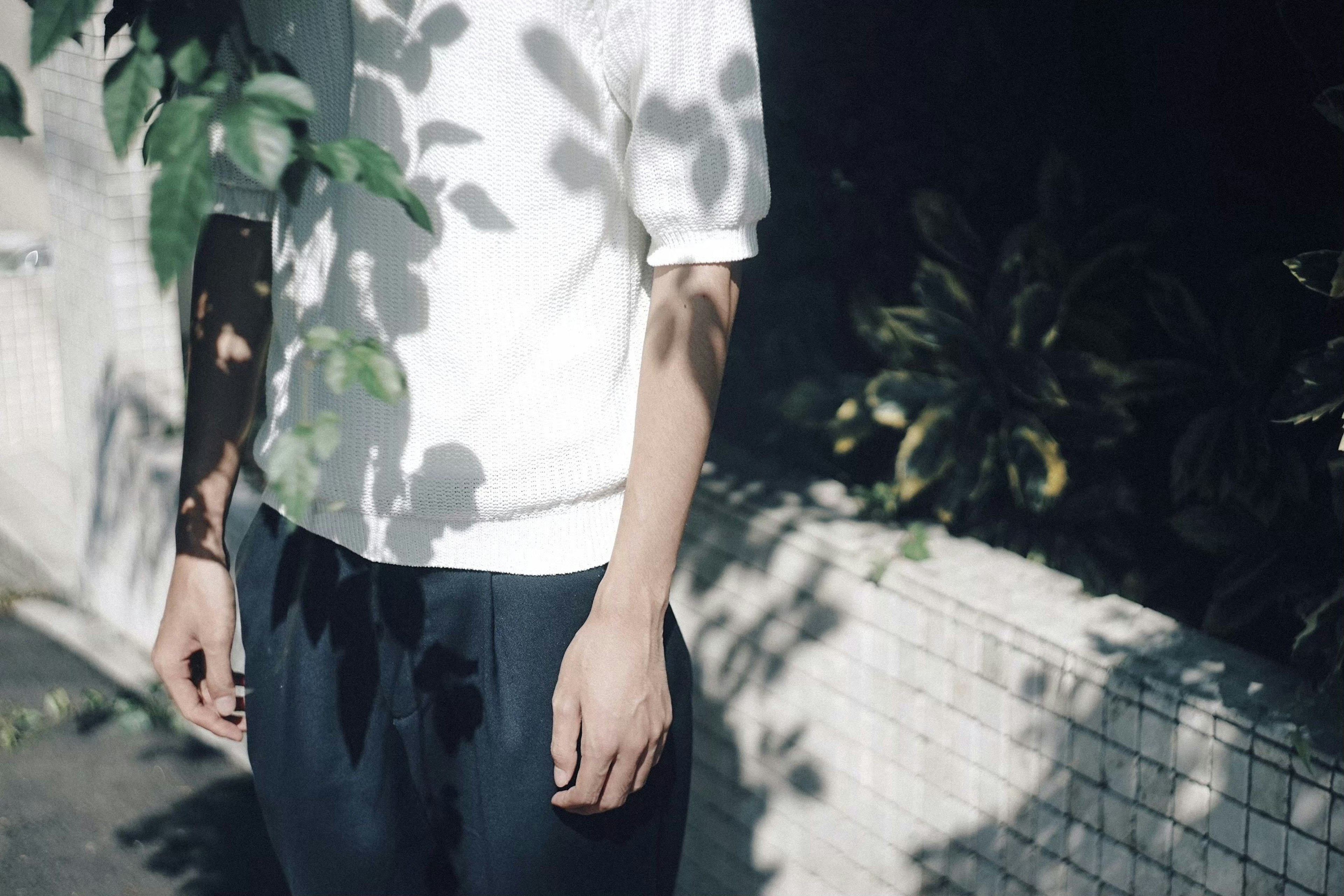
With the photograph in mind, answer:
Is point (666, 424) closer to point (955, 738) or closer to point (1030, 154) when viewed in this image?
point (955, 738)

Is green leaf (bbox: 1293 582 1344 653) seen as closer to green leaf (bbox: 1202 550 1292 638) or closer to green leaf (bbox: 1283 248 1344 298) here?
green leaf (bbox: 1202 550 1292 638)

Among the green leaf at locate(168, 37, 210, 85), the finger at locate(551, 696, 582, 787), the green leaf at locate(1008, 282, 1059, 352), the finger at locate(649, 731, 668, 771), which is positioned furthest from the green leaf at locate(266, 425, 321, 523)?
the green leaf at locate(1008, 282, 1059, 352)

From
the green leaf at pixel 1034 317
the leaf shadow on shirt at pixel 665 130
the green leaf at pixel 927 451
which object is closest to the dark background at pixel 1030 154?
the green leaf at pixel 1034 317

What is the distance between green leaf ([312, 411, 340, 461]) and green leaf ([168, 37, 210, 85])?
0.35m

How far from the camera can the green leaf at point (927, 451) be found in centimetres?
300

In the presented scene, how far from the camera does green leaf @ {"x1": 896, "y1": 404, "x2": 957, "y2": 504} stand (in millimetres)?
3002

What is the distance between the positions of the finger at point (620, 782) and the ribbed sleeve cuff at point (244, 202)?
3.09ft

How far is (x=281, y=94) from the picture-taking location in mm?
1152

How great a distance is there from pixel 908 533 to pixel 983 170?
39.3 inches

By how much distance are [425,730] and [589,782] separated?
323mm

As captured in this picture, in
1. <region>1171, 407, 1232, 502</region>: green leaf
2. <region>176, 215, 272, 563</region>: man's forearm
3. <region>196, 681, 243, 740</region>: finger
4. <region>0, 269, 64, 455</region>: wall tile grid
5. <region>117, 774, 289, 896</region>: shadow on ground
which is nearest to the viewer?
<region>176, 215, 272, 563</region>: man's forearm

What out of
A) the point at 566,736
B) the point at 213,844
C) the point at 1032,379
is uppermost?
the point at 1032,379

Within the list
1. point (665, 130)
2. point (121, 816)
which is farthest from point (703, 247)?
point (121, 816)

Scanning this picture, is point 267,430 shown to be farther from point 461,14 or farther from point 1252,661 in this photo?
point 1252,661
